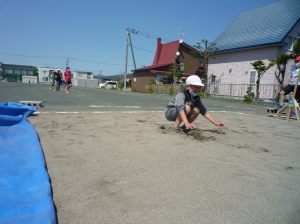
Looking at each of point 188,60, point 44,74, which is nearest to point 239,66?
point 188,60

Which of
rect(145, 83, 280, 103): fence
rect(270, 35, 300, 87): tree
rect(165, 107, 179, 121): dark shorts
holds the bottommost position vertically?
rect(165, 107, 179, 121): dark shorts

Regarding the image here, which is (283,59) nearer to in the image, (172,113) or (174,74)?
(174,74)

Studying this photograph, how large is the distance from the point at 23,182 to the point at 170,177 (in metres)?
1.26

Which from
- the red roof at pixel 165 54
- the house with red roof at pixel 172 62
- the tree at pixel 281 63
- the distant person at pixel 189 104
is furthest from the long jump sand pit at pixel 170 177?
the red roof at pixel 165 54

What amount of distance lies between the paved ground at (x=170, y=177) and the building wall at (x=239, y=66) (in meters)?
17.2

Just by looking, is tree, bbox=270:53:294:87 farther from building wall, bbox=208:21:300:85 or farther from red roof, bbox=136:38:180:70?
red roof, bbox=136:38:180:70

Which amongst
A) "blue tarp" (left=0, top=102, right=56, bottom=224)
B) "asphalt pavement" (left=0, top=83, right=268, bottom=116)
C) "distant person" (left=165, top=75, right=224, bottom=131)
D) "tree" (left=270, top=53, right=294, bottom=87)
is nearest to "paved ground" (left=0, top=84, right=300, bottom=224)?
"blue tarp" (left=0, top=102, right=56, bottom=224)

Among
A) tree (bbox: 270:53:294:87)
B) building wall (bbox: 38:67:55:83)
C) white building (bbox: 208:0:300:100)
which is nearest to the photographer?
tree (bbox: 270:53:294:87)

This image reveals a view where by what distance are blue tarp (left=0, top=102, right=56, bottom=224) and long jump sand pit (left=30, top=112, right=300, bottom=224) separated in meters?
0.12

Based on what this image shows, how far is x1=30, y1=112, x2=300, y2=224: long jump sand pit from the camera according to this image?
1871mm

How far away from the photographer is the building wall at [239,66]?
19.8 metres

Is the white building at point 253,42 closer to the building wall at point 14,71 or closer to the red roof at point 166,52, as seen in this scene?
the red roof at point 166,52

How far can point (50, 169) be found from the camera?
2.58 metres

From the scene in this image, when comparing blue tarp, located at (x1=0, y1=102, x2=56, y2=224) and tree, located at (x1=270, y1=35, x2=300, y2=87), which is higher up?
tree, located at (x1=270, y1=35, x2=300, y2=87)
